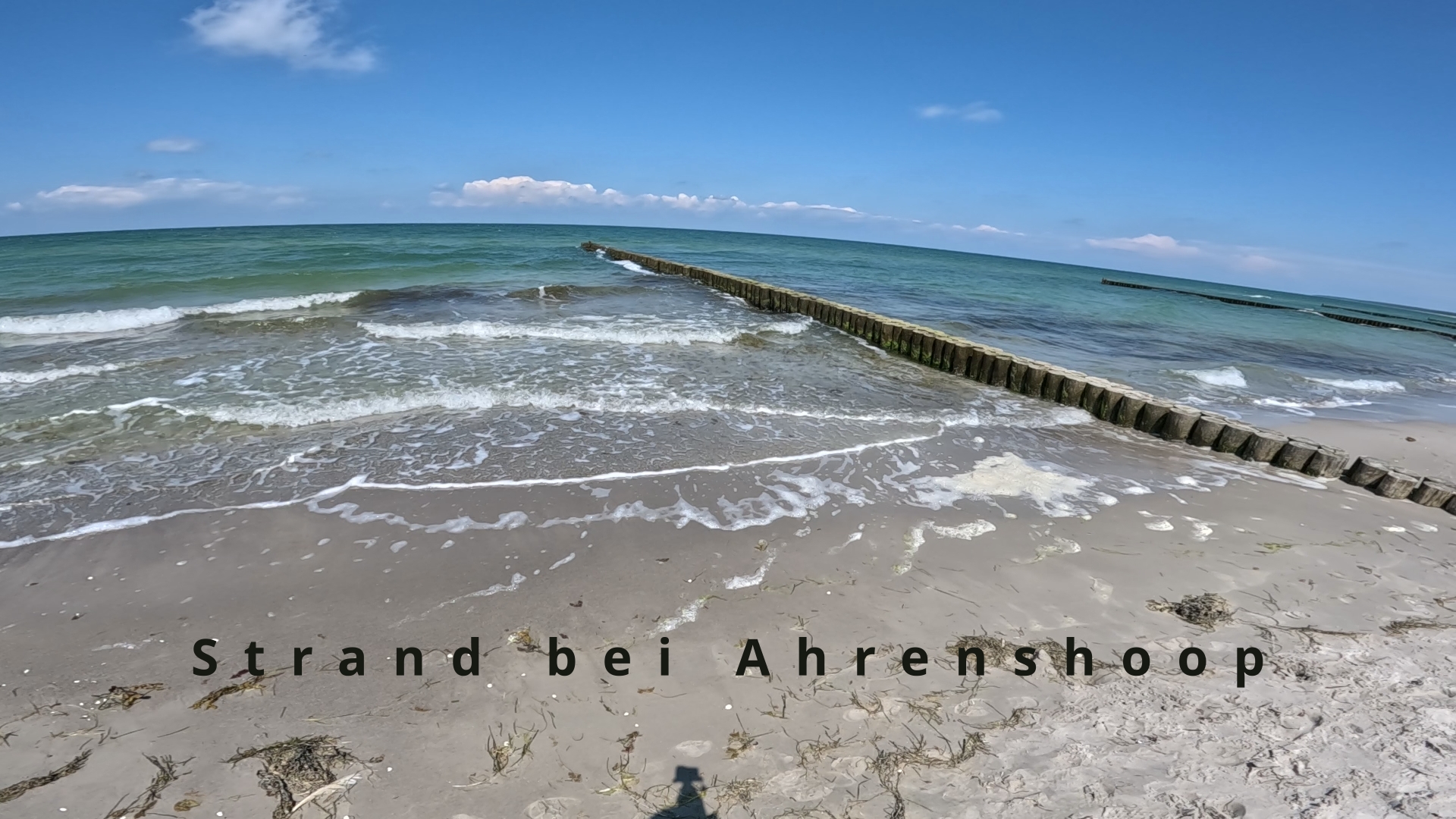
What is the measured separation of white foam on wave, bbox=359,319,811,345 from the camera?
558 inches

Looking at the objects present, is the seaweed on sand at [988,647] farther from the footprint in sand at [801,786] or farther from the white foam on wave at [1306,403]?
the white foam on wave at [1306,403]

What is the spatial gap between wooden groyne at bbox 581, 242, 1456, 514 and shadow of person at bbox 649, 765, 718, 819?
856cm

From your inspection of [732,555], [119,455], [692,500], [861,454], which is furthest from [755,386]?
[119,455]

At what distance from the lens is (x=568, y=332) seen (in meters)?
14.8

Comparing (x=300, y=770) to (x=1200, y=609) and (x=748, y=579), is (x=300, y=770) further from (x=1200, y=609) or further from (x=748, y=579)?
(x=1200, y=609)

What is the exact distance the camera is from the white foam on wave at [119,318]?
14.0 meters

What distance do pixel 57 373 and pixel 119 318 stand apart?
237 inches

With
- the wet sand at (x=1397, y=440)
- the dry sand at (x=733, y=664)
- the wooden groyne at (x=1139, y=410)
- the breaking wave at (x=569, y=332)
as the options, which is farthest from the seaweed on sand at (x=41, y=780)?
the wet sand at (x=1397, y=440)

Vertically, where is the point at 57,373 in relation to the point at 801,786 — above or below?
above

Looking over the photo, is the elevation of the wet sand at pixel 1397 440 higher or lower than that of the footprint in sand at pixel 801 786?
higher

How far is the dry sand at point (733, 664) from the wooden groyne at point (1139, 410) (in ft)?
4.16

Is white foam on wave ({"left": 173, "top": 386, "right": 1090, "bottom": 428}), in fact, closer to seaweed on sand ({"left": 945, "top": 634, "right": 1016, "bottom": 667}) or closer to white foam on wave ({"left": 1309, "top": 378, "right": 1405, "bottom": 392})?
seaweed on sand ({"left": 945, "top": 634, "right": 1016, "bottom": 667})

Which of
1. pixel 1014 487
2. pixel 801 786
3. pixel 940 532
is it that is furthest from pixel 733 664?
pixel 1014 487

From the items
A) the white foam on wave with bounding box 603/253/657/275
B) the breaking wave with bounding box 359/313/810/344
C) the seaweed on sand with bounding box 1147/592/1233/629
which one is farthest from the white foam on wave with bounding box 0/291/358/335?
the seaweed on sand with bounding box 1147/592/1233/629
